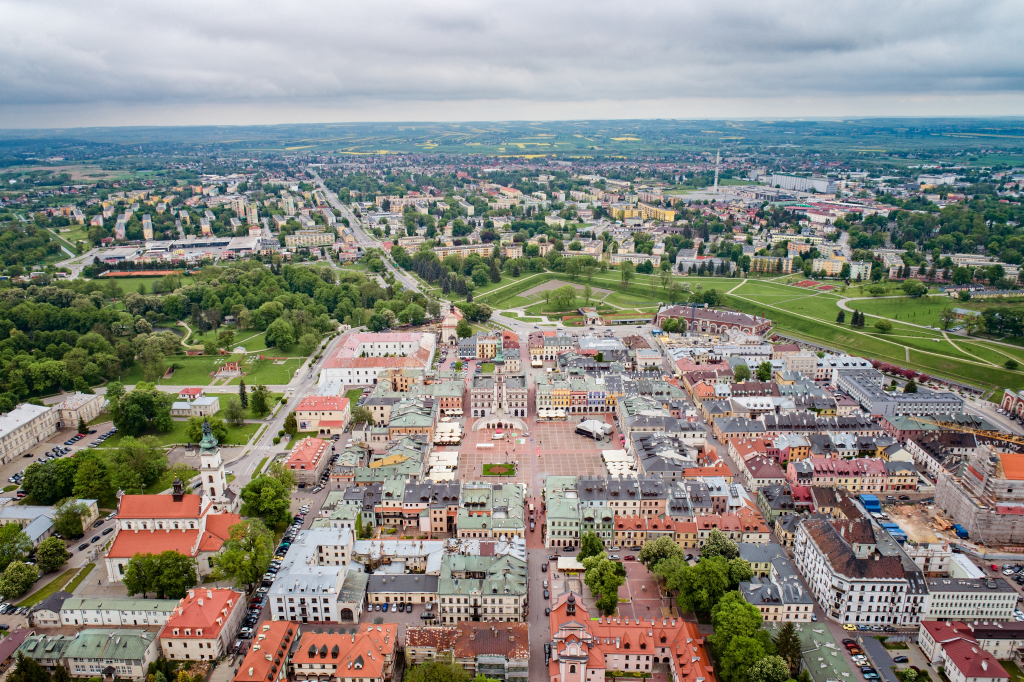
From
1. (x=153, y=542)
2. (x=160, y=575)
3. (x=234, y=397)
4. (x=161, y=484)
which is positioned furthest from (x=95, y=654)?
(x=234, y=397)

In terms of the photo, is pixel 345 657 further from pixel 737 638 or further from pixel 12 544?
pixel 12 544

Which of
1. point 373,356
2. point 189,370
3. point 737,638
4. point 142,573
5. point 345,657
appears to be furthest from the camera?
point 373,356

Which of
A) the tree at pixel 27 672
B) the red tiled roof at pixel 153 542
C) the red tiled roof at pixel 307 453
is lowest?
the tree at pixel 27 672

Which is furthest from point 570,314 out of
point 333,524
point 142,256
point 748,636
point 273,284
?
point 142,256

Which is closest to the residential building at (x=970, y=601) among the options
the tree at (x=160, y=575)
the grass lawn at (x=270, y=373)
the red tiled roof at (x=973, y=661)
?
the red tiled roof at (x=973, y=661)

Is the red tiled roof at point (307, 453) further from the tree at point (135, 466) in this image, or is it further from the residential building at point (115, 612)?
the residential building at point (115, 612)

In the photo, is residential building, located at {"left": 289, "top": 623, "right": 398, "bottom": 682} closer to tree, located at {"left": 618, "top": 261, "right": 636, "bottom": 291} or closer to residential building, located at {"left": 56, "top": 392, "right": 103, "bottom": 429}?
residential building, located at {"left": 56, "top": 392, "right": 103, "bottom": 429}

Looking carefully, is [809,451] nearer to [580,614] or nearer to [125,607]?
[580,614]
